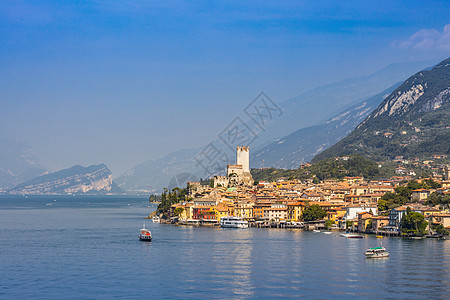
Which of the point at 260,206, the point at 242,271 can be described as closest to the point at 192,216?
the point at 260,206

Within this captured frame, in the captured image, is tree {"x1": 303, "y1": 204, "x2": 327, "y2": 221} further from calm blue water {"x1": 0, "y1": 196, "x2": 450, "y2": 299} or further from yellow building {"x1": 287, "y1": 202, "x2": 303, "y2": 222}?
calm blue water {"x1": 0, "y1": 196, "x2": 450, "y2": 299}

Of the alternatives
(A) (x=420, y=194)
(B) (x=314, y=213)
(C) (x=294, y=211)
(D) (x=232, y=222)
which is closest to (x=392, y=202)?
(A) (x=420, y=194)

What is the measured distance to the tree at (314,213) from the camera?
3319 inches

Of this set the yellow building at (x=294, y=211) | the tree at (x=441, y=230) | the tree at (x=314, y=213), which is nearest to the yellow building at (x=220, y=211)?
the yellow building at (x=294, y=211)

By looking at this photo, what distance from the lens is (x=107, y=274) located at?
4034 centimetres

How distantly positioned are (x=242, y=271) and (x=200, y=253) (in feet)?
33.8

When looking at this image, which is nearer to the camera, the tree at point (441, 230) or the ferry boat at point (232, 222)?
the tree at point (441, 230)

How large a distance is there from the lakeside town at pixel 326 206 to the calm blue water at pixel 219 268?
7.30 metres

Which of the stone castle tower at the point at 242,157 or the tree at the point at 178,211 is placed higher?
the stone castle tower at the point at 242,157

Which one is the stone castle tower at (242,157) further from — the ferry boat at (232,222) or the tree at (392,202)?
the tree at (392,202)

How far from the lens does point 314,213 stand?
8438 centimetres

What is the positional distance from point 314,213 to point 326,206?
474 centimetres

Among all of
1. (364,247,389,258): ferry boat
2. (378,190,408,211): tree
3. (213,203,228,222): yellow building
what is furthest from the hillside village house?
(364,247,389,258): ferry boat

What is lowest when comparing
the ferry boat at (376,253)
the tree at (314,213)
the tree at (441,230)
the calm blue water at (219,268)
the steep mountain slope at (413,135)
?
the calm blue water at (219,268)
